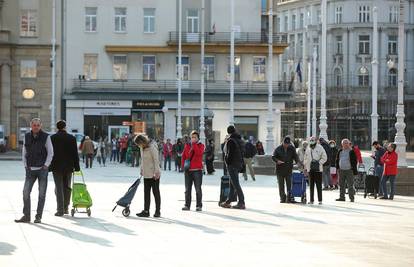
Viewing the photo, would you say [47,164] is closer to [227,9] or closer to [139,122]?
[139,122]

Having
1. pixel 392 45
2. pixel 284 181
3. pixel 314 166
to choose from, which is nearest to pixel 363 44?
pixel 392 45

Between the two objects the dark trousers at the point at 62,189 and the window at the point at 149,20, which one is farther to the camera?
the window at the point at 149,20

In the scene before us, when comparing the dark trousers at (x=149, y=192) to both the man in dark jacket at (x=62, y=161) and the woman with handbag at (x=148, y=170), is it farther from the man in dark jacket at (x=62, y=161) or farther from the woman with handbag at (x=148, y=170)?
the man in dark jacket at (x=62, y=161)

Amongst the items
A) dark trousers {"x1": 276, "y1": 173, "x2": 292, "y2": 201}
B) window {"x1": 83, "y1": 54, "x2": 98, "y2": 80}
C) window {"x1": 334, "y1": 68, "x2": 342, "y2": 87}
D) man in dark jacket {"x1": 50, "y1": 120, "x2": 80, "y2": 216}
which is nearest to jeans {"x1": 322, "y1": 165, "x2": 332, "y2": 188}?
dark trousers {"x1": 276, "y1": 173, "x2": 292, "y2": 201}

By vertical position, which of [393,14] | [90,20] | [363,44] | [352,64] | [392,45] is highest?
[393,14]

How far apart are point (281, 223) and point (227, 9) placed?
60.4 metres

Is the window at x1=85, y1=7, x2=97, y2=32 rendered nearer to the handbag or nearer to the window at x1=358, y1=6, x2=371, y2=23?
the window at x1=358, y1=6, x2=371, y2=23

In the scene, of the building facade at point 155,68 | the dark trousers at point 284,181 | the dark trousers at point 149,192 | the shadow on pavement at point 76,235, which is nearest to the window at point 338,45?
the building facade at point 155,68

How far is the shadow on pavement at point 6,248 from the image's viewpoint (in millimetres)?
15148

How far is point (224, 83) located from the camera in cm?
7950

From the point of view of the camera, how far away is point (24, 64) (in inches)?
3056

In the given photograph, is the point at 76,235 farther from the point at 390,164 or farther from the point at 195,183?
the point at 390,164

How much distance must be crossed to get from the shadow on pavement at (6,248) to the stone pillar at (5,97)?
201ft

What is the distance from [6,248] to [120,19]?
64.6 m
